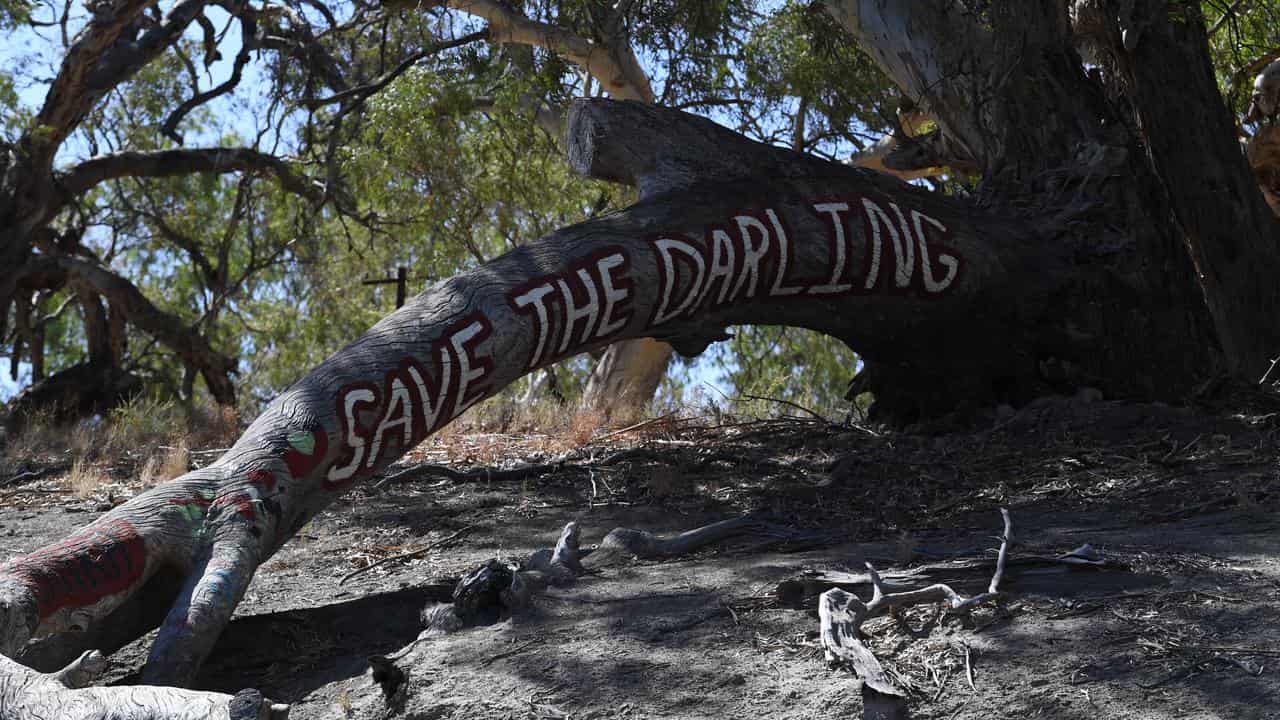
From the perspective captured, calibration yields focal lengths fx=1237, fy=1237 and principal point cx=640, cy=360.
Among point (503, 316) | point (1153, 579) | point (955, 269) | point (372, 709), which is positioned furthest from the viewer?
point (955, 269)

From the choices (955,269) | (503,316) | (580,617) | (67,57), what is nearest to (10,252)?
(67,57)

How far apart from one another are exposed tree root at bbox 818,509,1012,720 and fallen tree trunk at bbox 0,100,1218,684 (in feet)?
5.71

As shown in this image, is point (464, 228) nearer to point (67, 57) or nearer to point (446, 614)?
point (67, 57)

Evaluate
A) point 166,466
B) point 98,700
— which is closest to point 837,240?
point 166,466

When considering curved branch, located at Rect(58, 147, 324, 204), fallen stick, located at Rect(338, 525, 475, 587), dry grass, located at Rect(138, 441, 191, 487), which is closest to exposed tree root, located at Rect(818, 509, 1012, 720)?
fallen stick, located at Rect(338, 525, 475, 587)

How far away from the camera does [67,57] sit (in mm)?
10891

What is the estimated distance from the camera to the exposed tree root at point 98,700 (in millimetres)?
2545

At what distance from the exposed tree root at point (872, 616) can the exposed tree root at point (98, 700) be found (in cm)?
129

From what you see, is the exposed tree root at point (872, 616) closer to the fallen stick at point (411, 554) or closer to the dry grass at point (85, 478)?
the fallen stick at point (411, 554)

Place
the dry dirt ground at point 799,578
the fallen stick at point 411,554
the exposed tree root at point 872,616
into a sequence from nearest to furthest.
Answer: the exposed tree root at point 872,616 < the dry dirt ground at point 799,578 < the fallen stick at point 411,554

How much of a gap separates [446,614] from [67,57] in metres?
9.17

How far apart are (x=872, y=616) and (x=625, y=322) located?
244 centimetres

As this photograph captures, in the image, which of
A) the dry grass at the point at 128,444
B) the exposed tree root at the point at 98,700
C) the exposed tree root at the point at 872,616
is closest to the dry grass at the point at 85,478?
the dry grass at the point at 128,444

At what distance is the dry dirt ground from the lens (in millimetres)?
2920
